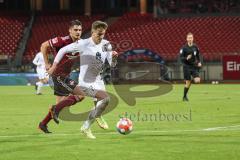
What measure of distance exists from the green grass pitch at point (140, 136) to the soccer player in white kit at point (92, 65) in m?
0.53

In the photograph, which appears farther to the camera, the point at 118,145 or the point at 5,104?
the point at 5,104

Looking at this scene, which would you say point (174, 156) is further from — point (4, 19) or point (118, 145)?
point (4, 19)

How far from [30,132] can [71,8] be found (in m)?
38.2

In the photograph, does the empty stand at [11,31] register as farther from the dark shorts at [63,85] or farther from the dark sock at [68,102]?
the dark sock at [68,102]

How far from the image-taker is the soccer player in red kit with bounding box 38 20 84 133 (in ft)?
43.1

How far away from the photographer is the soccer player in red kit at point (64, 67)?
13.1 metres

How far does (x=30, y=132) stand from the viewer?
13367mm

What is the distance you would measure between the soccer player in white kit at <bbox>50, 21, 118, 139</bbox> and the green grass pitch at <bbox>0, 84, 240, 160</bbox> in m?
0.53

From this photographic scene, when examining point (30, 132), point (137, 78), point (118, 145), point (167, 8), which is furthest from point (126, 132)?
point (167, 8)

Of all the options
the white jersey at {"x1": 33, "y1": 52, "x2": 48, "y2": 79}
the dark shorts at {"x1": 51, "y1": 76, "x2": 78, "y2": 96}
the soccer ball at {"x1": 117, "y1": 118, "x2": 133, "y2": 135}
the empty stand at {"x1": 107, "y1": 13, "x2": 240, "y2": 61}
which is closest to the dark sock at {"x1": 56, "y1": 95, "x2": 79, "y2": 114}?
the dark shorts at {"x1": 51, "y1": 76, "x2": 78, "y2": 96}

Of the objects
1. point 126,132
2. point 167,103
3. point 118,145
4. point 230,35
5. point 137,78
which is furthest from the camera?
point 230,35

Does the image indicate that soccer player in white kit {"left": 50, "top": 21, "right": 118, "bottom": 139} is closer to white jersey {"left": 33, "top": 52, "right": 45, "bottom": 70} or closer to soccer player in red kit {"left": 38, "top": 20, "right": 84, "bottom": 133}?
soccer player in red kit {"left": 38, "top": 20, "right": 84, "bottom": 133}

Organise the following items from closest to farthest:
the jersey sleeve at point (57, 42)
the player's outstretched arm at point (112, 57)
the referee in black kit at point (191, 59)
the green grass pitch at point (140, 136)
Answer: the green grass pitch at point (140, 136) < the player's outstretched arm at point (112, 57) < the jersey sleeve at point (57, 42) < the referee in black kit at point (191, 59)

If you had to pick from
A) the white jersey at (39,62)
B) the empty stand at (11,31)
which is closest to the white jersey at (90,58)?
the white jersey at (39,62)
